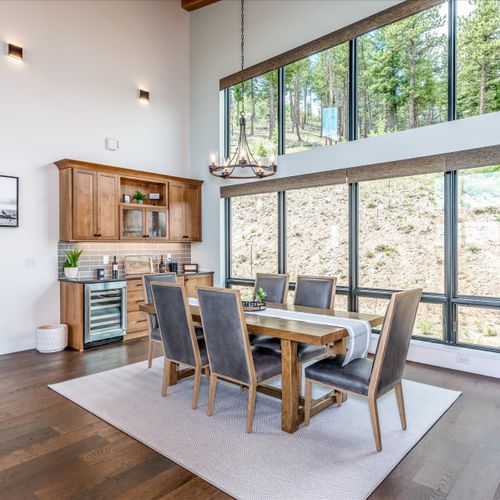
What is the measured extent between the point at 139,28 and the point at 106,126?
1788 mm

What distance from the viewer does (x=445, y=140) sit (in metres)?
4.36

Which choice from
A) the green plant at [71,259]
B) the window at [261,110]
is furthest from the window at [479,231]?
the green plant at [71,259]

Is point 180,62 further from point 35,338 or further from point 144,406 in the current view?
point 144,406

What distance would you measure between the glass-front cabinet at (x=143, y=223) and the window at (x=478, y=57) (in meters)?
4.36

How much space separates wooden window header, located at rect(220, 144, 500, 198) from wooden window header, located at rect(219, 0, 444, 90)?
1.69 m

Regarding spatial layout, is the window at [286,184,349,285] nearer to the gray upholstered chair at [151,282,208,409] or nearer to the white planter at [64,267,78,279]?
the gray upholstered chair at [151,282,208,409]

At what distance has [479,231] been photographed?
4242 mm

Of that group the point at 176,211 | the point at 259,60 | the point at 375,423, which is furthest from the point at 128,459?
the point at 259,60

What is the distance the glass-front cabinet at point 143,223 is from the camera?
5957 millimetres

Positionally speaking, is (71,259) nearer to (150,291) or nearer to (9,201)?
(9,201)

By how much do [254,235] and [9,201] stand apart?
3.40 meters

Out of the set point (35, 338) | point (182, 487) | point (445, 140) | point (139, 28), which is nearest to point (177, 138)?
point (139, 28)

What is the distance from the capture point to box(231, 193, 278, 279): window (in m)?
6.10

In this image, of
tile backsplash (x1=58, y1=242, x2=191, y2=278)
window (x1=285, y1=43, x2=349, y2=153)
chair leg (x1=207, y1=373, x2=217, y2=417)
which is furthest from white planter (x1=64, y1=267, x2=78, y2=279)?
window (x1=285, y1=43, x2=349, y2=153)
